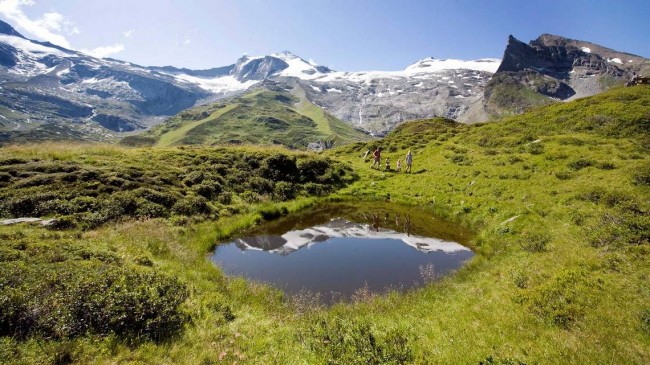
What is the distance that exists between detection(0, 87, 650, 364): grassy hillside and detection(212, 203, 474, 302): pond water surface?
4.34 ft

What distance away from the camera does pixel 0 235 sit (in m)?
12.2

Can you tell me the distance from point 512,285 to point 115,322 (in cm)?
→ 1391

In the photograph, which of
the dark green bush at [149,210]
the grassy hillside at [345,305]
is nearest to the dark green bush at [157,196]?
the dark green bush at [149,210]

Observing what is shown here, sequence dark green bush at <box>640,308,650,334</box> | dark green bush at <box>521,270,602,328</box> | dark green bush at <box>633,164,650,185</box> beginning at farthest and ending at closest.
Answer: dark green bush at <box>633,164,650,185</box> < dark green bush at <box>521,270,602,328</box> < dark green bush at <box>640,308,650,334</box>

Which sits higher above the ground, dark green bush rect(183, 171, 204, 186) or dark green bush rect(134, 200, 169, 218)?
dark green bush rect(183, 171, 204, 186)

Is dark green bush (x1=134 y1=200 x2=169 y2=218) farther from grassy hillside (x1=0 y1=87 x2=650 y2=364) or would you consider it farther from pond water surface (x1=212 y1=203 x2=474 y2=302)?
pond water surface (x1=212 y1=203 x2=474 y2=302)

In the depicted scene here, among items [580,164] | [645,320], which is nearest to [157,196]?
[645,320]

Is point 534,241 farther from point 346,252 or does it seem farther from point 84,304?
point 84,304

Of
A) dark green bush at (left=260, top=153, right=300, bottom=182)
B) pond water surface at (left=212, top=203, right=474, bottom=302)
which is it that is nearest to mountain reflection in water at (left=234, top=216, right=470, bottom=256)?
pond water surface at (left=212, top=203, right=474, bottom=302)

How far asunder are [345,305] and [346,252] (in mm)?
7350

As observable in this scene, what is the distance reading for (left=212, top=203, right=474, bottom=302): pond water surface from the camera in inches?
639

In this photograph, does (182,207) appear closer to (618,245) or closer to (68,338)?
(68,338)

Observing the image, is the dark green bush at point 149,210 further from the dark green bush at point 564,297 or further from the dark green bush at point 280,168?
the dark green bush at point 564,297

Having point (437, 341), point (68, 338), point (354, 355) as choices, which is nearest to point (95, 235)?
point (68, 338)
